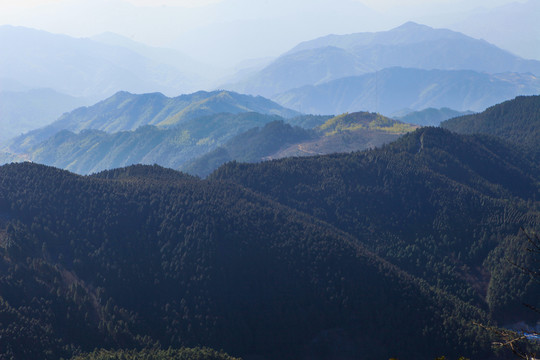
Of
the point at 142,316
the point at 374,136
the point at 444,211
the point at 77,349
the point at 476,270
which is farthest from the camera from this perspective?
the point at 374,136

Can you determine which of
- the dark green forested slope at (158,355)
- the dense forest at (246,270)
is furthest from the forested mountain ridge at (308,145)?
the dark green forested slope at (158,355)

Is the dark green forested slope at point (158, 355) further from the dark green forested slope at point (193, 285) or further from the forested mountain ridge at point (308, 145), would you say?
the forested mountain ridge at point (308, 145)

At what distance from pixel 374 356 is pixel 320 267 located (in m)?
14.1

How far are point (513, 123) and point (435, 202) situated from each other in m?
78.7

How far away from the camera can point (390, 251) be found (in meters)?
92.8

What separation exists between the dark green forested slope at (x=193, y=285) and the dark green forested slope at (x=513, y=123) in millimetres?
89423

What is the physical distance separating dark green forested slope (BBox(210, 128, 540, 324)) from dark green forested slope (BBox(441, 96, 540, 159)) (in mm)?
24322

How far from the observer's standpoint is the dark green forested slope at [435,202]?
283 ft

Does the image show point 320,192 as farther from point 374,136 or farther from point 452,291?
point 374,136

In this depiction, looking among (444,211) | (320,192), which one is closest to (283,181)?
(320,192)

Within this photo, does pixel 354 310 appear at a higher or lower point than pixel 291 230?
lower

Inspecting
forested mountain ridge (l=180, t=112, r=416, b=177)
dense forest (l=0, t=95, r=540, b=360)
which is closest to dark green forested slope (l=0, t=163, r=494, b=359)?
dense forest (l=0, t=95, r=540, b=360)

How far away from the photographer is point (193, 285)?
71.9 m

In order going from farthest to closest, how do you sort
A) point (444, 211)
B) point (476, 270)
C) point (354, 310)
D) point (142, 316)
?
point (444, 211)
point (476, 270)
point (354, 310)
point (142, 316)
